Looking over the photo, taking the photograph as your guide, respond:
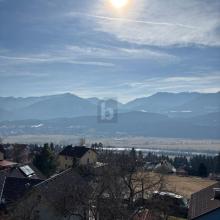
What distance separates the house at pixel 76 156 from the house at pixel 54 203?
120 ft

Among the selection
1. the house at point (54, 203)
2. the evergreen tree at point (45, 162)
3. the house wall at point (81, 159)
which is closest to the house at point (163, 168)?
the house wall at point (81, 159)

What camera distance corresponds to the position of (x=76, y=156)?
63875 millimetres

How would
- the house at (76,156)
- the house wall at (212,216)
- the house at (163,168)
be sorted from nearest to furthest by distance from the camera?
the house wall at (212,216) → the house at (163,168) → the house at (76,156)

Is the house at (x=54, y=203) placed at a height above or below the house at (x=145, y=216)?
above

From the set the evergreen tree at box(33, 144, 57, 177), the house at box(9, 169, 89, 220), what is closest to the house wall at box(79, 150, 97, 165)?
the evergreen tree at box(33, 144, 57, 177)

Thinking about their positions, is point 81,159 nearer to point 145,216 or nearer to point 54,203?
point 145,216

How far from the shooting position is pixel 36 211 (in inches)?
995

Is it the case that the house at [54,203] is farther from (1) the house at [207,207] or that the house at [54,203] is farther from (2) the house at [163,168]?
(2) the house at [163,168]

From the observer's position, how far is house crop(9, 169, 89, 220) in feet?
69.8

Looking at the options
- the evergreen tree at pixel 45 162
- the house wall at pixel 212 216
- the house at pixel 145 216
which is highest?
the evergreen tree at pixel 45 162

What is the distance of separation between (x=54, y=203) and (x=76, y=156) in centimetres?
4120

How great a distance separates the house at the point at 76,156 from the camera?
6378 centimetres

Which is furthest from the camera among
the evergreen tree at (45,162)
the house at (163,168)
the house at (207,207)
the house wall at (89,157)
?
the house wall at (89,157)

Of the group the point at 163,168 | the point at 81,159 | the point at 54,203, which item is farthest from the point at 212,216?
the point at 81,159
